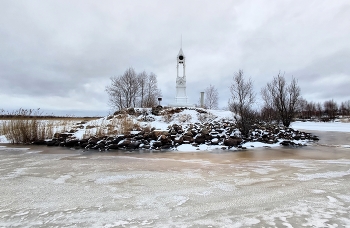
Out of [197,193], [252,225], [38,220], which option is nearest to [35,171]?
[38,220]

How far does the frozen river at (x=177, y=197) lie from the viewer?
3.34 meters

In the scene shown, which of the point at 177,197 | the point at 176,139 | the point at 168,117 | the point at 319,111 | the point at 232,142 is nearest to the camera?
the point at 177,197

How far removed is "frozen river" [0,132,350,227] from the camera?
11.0 ft

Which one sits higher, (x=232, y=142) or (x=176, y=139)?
(x=176, y=139)

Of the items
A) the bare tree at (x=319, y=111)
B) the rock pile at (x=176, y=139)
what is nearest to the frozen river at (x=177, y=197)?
the rock pile at (x=176, y=139)

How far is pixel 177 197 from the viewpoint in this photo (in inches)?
173

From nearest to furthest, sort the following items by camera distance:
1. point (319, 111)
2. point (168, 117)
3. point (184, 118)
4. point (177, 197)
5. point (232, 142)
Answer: point (177, 197) → point (232, 142) → point (184, 118) → point (168, 117) → point (319, 111)

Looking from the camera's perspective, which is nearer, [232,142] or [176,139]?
[232,142]

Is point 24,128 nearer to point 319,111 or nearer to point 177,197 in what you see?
point 177,197

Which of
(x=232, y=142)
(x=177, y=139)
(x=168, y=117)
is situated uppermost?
(x=168, y=117)

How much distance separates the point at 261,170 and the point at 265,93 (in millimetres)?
37396

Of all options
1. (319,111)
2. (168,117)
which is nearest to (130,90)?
(168,117)

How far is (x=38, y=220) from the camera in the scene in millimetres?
3367

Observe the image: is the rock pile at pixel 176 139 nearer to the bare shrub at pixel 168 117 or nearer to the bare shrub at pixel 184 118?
the bare shrub at pixel 184 118
